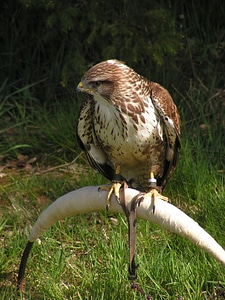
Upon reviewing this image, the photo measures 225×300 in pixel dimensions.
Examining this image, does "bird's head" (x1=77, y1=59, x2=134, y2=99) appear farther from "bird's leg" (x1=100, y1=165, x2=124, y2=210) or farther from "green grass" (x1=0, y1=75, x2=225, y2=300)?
"green grass" (x1=0, y1=75, x2=225, y2=300)

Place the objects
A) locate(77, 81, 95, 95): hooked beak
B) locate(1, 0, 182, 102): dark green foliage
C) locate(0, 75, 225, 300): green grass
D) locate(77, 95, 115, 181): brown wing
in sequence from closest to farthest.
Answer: locate(77, 81, 95, 95): hooked beak, locate(0, 75, 225, 300): green grass, locate(77, 95, 115, 181): brown wing, locate(1, 0, 182, 102): dark green foliage

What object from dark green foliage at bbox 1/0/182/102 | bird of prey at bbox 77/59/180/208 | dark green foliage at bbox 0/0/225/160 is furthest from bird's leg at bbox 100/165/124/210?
dark green foliage at bbox 1/0/182/102

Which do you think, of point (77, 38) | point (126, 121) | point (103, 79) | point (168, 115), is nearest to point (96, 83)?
point (103, 79)

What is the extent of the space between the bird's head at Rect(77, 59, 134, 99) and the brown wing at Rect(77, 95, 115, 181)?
0.23 m

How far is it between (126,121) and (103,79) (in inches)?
10.4

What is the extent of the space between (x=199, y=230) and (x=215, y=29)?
402cm

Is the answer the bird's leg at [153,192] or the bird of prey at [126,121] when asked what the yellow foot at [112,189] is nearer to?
the bird of prey at [126,121]

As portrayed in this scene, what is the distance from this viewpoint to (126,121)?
3.83 meters

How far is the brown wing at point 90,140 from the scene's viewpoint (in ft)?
13.5

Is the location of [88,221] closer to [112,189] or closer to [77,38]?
[112,189]

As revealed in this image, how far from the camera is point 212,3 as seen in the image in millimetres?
6703

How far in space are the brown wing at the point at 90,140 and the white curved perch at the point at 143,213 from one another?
25.6 inches

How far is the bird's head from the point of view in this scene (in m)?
3.75

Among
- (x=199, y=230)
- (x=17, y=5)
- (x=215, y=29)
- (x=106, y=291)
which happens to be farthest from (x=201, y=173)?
(x=17, y=5)
